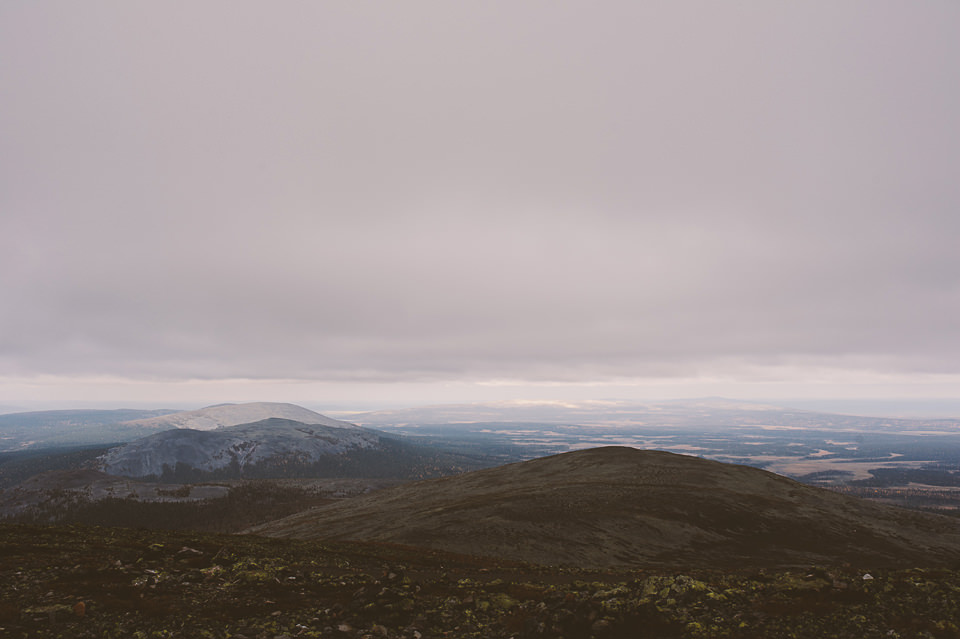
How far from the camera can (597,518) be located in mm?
63656

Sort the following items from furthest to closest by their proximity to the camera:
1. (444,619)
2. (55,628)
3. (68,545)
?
(68,545) → (444,619) → (55,628)

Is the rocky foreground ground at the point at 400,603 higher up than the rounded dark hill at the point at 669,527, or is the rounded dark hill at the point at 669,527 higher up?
the rocky foreground ground at the point at 400,603

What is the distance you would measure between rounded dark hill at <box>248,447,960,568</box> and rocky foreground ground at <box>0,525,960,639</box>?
29.1 m

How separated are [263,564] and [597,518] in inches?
2003

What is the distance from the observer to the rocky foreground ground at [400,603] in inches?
634

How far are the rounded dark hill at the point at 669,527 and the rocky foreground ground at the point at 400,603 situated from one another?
2907cm

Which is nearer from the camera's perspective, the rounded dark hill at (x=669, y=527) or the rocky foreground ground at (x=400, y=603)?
the rocky foreground ground at (x=400, y=603)

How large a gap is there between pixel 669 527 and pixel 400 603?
5563cm

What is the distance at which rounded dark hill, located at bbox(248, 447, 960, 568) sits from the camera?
52.2m

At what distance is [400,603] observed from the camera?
19.5 metres

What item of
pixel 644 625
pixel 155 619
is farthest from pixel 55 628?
pixel 644 625

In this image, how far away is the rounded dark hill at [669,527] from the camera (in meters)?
52.2

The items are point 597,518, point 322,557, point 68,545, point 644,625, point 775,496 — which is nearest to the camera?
point 644,625

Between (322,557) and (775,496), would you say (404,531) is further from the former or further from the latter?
(775,496)
